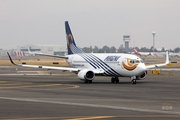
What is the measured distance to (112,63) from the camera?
59.4 metres

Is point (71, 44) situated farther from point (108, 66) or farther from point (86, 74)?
point (86, 74)

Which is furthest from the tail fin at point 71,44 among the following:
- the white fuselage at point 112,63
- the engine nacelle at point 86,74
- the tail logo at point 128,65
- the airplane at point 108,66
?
the tail logo at point 128,65

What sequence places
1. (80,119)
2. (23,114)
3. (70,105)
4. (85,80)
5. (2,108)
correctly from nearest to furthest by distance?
(80,119)
(23,114)
(2,108)
(70,105)
(85,80)

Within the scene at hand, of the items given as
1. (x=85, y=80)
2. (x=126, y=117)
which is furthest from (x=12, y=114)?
(x=85, y=80)

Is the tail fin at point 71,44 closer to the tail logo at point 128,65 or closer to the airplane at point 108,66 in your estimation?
the airplane at point 108,66

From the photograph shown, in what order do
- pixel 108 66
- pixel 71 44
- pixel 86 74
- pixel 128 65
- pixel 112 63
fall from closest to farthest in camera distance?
pixel 128 65 → pixel 86 74 → pixel 112 63 → pixel 108 66 → pixel 71 44

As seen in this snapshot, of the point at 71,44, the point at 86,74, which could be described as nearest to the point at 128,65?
the point at 86,74

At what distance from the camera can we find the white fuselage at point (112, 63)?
187 feet

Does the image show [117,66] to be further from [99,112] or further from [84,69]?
[99,112]

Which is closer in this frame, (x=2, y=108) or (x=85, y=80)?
(x=2, y=108)

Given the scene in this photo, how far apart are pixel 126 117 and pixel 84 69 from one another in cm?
3667

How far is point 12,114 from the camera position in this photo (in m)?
25.3

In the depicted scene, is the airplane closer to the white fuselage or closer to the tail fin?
the white fuselage

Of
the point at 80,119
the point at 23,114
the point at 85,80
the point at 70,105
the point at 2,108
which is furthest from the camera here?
the point at 85,80
